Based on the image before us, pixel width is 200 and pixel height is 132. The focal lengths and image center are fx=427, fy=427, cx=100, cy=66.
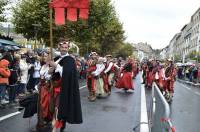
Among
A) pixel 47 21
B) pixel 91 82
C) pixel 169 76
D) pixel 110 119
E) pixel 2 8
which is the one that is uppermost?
pixel 47 21

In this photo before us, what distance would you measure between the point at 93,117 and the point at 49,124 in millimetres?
2090

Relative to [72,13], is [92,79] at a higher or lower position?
lower

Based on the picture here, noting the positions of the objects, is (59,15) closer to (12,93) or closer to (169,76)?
(12,93)

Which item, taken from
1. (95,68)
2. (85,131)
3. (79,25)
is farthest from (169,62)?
(79,25)

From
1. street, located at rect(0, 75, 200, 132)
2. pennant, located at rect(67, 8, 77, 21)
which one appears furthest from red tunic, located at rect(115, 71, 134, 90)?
pennant, located at rect(67, 8, 77, 21)

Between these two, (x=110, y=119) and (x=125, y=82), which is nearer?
(x=110, y=119)

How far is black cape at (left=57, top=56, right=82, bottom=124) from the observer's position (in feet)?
25.9

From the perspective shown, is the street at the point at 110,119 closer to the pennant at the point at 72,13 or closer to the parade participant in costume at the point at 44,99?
the parade participant in costume at the point at 44,99

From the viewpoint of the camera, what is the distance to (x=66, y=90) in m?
7.90

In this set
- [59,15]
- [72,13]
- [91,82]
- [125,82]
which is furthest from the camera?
[125,82]

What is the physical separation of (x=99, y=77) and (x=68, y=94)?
8.59 metres

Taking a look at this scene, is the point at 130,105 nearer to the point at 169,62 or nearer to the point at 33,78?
the point at 169,62

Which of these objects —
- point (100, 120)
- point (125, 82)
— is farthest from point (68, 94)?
point (125, 82)

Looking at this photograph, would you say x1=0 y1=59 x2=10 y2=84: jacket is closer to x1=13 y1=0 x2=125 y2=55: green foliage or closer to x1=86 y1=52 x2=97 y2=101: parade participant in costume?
x1=86 y1=52 x2=97 y2=101: parade participant in costume
